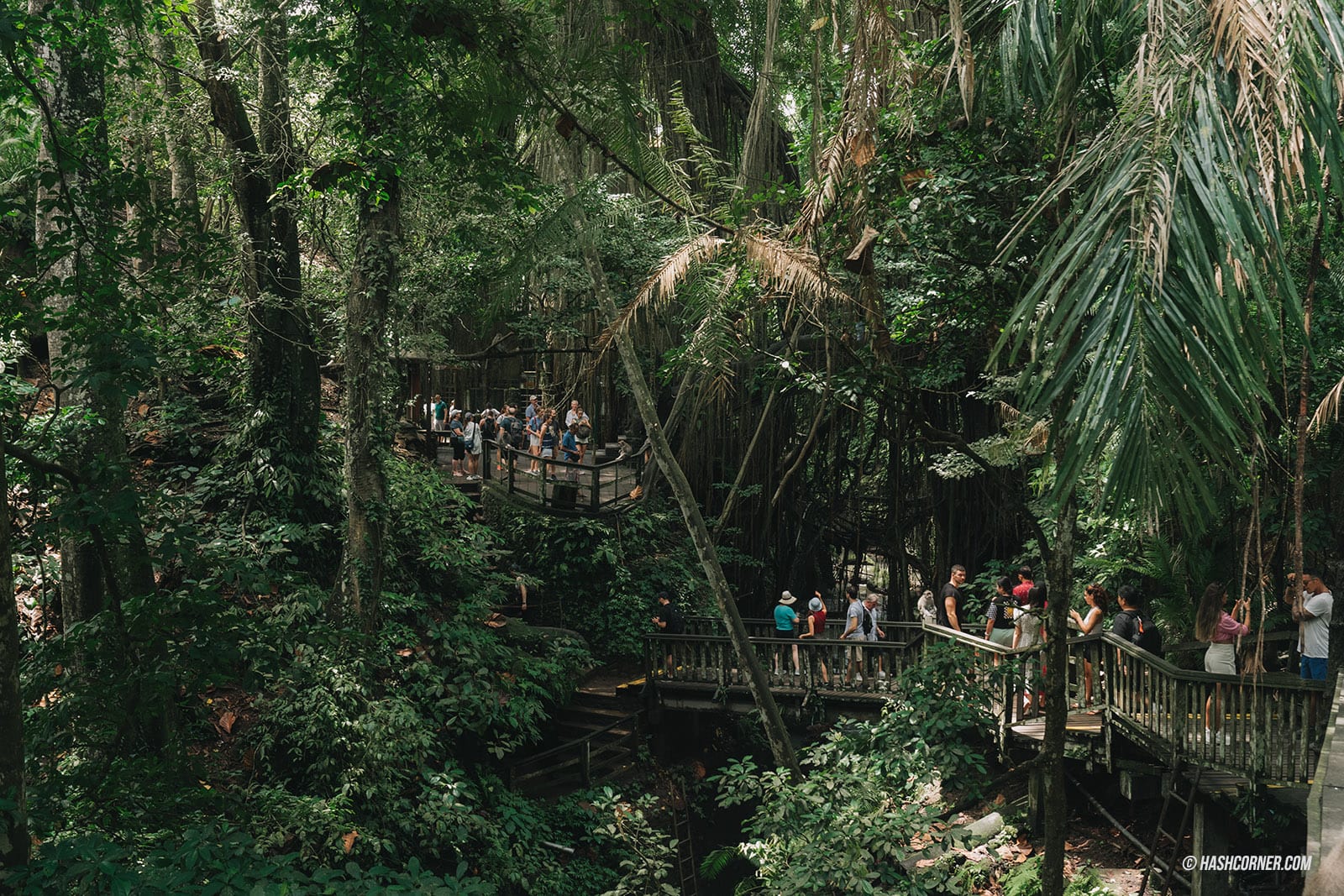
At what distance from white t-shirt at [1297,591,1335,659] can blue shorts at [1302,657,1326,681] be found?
0.8 inches

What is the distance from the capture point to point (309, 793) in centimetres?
791

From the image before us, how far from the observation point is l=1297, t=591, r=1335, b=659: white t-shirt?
7.52 m

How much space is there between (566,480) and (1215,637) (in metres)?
9.34

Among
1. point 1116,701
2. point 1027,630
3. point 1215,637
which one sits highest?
point 1215,637

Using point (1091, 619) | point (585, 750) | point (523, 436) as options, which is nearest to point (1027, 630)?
point (1091, 619)

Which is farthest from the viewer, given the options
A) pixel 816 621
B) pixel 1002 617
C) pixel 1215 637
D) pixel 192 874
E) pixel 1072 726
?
pixel 816 621

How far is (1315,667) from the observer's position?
7695 mm

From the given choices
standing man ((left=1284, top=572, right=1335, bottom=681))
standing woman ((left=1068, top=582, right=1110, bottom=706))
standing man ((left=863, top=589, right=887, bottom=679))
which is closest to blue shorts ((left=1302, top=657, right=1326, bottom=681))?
standing man ((left=1284, top=572, right=1335, bottom=681))

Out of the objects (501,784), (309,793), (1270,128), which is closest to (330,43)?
(1270,128)

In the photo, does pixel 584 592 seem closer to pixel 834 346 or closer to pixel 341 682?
pixel 834 346

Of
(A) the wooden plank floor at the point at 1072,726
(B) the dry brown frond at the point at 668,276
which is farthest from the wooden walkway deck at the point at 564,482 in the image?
(A) the wooden plank floor at the point at 1072,726

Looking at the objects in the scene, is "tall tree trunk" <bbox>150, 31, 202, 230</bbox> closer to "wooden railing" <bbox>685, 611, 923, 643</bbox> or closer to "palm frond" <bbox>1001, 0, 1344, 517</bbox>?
"palm frond" <bbox>1001, 0, 1344, 517</bbox>

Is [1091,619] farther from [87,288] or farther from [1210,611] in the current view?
[87,288]

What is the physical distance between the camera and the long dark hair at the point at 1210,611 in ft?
25.2
